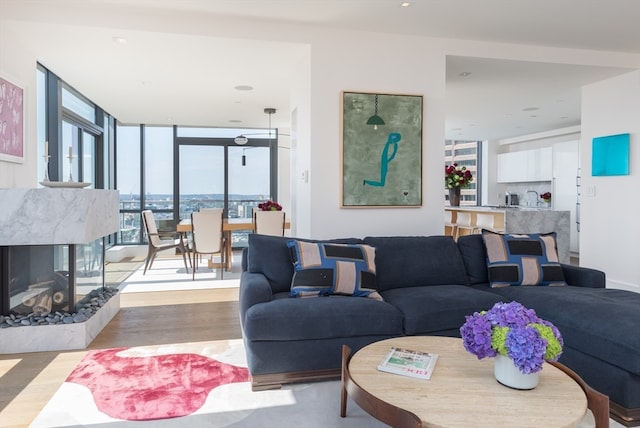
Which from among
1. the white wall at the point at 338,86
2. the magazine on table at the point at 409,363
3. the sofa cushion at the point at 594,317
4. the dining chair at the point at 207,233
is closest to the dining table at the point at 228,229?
the dining chair at the point at 207,233

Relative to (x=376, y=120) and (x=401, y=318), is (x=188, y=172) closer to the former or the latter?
(x=376, y=120)

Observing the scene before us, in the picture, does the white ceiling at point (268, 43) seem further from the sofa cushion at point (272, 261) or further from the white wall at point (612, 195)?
the sofa cushion at point (272, 261)

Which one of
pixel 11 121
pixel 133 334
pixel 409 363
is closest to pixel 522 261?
pixel 409 363

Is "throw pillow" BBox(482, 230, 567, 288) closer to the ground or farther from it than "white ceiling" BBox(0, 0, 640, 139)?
closer to the ground

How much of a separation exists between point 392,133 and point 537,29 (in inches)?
64.4

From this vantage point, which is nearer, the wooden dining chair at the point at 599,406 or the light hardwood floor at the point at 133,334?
the wooden dining chair at the point at 599,406

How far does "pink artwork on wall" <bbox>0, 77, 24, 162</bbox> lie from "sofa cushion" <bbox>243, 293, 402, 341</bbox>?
2688mm

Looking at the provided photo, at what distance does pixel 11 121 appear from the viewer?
12.5 ft

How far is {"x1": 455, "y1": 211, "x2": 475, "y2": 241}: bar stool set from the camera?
7.51 m

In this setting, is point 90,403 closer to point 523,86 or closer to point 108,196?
point 108,196

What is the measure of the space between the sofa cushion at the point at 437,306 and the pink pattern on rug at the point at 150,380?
43.3 inches

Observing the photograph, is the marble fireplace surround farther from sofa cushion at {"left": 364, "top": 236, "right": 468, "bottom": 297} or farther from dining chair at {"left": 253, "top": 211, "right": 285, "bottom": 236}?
dining chair at {"left": 253, "top": 211, "right": 285, "bottom": 236}

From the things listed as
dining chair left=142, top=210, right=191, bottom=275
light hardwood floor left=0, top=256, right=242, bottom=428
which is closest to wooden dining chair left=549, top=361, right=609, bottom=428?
light hardwood floor left=0, top=256, right=242, bottom=428

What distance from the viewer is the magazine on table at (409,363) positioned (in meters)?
1.88
